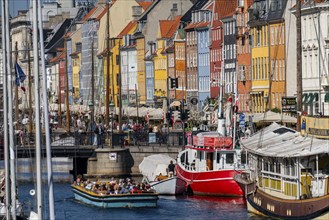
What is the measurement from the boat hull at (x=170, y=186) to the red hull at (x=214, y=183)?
74 centimetres

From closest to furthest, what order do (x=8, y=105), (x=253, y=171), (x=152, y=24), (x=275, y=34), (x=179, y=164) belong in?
(x=8, y=105) → (x=253, y=171) → (x=179, y=164) → (x=275, y=34) → (x=152, y=24)

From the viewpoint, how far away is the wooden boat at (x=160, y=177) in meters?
81.4

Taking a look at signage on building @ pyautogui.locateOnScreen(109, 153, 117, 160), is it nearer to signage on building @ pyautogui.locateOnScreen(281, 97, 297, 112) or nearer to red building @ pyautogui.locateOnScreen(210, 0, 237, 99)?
signage on building @ pyautogui.locateOnScreen(281, 97, 297, 112)


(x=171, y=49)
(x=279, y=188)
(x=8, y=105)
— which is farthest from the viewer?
(x=171, y=49)

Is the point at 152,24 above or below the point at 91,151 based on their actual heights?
above

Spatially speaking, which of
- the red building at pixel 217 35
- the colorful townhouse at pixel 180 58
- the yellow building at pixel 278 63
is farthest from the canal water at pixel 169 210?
the colorful townhouse at pixel 180 58

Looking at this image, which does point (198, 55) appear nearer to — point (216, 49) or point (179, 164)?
point (216, 49)

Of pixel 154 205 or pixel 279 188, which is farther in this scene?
pixel 154 205

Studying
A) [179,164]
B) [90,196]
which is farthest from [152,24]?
[90,196]

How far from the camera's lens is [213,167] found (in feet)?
266

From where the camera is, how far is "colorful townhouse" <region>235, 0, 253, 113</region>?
123 m

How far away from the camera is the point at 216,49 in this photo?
139m

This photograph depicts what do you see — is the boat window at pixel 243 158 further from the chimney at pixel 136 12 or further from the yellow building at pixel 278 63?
the chimney at pixel 136 12

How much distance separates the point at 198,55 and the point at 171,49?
29.6ft
